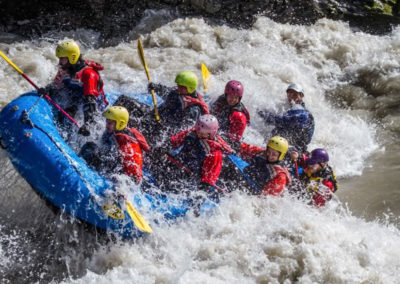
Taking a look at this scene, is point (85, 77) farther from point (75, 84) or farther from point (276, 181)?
point (276, 181)

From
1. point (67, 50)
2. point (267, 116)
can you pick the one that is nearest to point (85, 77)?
point (67, 50)

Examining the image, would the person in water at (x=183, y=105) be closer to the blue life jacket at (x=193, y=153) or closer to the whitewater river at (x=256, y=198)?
the blue life jacket at (x=193, y=153)

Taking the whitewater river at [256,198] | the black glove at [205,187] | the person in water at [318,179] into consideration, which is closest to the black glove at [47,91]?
the whitewater river at [256,198]

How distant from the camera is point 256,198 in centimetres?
520

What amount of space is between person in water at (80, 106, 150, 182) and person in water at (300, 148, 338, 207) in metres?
2.01

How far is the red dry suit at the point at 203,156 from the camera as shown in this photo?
4.92 meters

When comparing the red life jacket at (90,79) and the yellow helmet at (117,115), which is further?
the red life jacket at (90,79)

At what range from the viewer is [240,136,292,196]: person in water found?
5.11 metres

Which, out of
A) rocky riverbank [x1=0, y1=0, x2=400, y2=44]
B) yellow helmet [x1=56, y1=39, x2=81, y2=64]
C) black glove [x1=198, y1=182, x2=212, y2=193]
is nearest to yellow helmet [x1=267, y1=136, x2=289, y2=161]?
black glove [x1=198, y1=182, x2=212, y2=193]

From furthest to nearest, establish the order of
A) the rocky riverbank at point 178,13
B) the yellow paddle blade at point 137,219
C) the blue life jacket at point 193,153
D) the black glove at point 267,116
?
Answer: the rocky riverbank at point 178,13, the black glove at point 267,116, the blue life jacket at point 193,153, the yellow paddle blade at point 137,219

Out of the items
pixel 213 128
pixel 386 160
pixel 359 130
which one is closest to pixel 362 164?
pixel 386 160

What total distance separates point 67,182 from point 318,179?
286 centimetres

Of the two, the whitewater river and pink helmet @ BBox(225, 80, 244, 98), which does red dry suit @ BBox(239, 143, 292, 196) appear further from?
pink helmet @ BBox(225, 80, 244, 98)

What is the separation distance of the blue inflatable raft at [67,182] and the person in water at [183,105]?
131 cm
